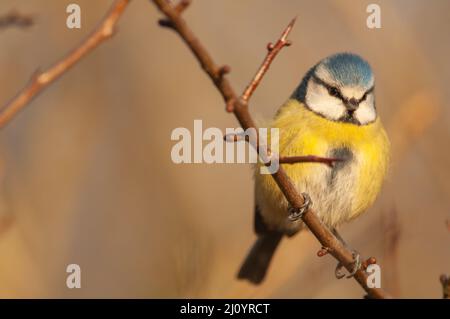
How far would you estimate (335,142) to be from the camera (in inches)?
145

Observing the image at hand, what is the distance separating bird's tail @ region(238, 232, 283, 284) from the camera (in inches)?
185

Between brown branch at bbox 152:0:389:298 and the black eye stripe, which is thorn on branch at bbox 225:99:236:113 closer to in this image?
brown branch at bbox 152:0:389:298

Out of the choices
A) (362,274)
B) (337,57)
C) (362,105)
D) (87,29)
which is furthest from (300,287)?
(87,29)

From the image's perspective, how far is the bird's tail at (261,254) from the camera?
470cm

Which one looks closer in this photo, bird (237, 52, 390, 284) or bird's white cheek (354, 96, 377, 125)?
bird (237, 52, 390, 284)

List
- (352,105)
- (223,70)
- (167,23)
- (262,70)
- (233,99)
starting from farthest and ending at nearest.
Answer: (352,105)
(262,70)
(233,99)
(223,70)
(167,23)

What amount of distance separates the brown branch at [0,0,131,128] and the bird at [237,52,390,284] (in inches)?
90.9

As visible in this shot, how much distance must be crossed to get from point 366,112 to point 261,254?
1431mm

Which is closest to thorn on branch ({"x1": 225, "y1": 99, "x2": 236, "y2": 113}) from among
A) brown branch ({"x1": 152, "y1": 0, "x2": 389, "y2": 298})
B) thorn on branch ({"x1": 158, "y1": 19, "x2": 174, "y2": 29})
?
brown branch ({"x1": 152, "y1": 0, "x2": 389, "y2": 298})

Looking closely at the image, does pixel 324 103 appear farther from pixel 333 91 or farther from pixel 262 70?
pixel 262 70

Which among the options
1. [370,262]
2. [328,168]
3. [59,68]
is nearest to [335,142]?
[328,168]

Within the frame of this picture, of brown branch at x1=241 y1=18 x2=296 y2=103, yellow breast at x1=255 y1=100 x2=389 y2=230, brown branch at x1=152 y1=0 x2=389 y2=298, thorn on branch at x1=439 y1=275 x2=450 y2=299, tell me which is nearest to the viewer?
brown branch at x1=152 y1=0 x2=389 y2=298

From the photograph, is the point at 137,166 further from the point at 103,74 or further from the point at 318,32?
the point at 318,32

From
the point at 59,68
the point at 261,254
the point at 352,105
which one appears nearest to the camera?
the point at 59,68
